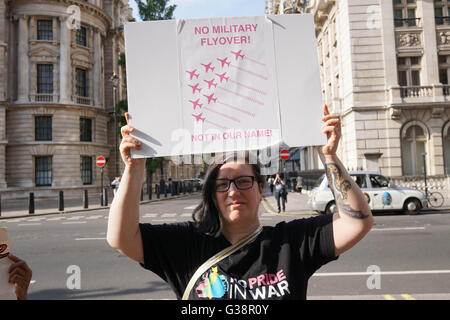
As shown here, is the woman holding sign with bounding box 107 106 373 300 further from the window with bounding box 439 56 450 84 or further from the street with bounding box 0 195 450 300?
the window with bounding box 439 56 450 84

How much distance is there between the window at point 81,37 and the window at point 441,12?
104 ft

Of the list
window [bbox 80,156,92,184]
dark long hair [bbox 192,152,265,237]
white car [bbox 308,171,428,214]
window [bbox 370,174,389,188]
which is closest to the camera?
dark long hair [bbox 192,152,265,237]

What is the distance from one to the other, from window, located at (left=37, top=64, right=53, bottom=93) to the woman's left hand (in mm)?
36057

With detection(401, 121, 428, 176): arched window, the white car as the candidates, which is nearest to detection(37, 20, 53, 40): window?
the white car

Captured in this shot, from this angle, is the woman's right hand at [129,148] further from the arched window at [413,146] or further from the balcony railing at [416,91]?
the balcony railing at [416,91]

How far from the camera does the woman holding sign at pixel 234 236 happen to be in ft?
5.80

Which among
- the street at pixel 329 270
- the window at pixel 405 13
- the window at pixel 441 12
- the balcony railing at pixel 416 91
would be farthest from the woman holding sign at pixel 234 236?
the window at pixel 441 12

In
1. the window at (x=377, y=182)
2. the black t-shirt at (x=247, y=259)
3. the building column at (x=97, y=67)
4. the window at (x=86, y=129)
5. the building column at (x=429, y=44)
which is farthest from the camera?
the building column at (x=97, y=67)

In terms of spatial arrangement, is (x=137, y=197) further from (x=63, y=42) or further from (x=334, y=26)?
A: (x=63, y=42)

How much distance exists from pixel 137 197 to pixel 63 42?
36.3m

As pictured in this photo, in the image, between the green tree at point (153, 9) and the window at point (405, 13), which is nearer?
the window at point (405, 13)

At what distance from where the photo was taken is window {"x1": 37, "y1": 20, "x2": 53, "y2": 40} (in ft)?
107

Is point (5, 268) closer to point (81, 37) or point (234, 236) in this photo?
point (234, 236)

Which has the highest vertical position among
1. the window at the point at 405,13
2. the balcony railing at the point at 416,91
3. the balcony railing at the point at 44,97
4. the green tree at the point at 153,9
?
the green tree at the point at 153,9
